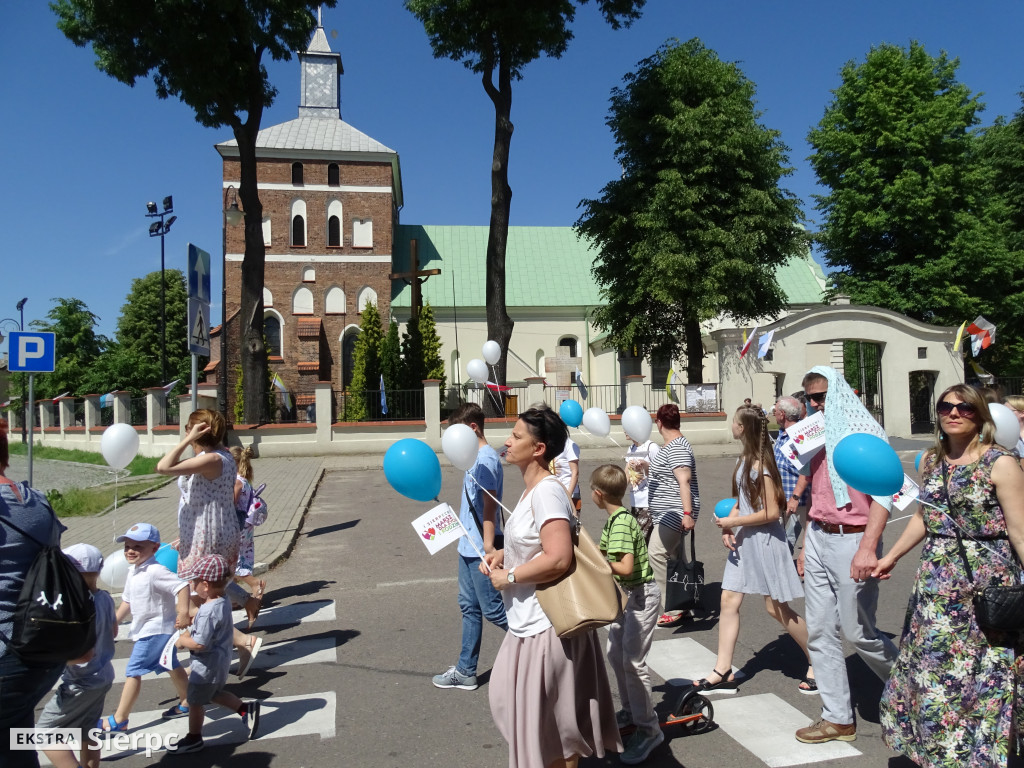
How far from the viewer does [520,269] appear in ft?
139

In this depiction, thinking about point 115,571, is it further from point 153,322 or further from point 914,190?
point 153,322

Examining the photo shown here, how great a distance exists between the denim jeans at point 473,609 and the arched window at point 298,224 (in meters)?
33.8

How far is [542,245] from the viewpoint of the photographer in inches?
1736

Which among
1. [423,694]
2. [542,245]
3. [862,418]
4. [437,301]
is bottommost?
[423,694]

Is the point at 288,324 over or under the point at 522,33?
under

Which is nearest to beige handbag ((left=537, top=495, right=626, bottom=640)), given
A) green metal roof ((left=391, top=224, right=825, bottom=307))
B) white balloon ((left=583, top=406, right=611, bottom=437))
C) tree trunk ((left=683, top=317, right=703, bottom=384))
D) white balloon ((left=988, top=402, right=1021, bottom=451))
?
white balloon ((left=988, top=402, right=1021, bottom=451))

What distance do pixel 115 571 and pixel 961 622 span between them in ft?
14.0

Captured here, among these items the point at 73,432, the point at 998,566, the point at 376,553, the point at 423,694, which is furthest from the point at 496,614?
the point at 73,432

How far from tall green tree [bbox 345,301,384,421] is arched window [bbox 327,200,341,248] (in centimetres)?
769

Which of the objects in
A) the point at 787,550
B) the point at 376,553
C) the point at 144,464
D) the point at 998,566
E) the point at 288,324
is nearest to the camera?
the point at 998,566

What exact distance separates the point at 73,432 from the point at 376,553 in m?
27.2

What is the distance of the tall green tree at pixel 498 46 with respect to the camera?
22.1 meters

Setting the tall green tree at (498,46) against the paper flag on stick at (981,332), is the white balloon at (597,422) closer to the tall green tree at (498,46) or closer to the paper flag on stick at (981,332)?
the tall green tree at (498,46)

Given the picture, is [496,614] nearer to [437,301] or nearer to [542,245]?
[437,301]
